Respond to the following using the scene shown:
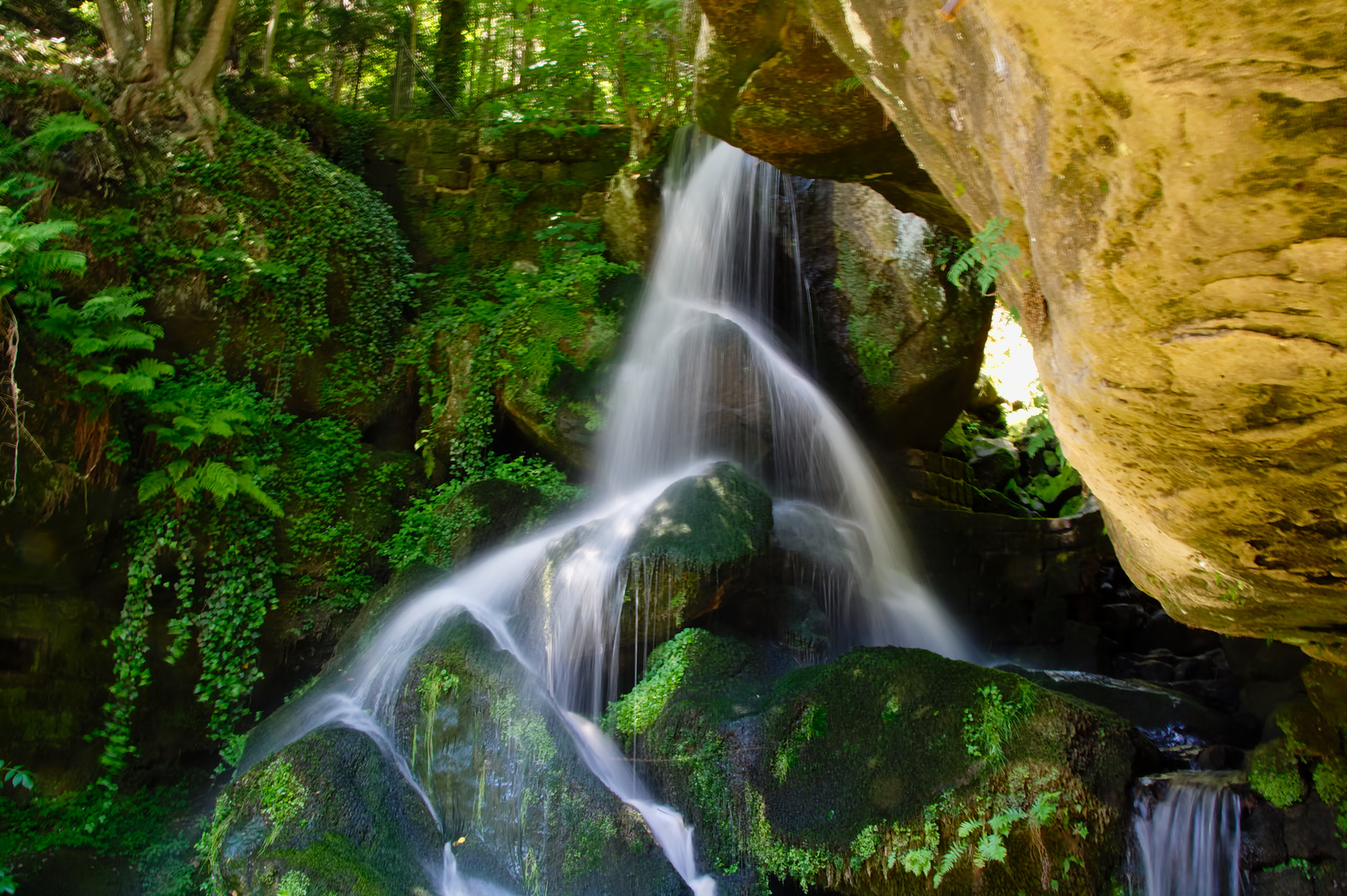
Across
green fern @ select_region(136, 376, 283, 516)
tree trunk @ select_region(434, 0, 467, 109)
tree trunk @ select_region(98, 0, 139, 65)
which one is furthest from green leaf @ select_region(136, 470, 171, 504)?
tree trunk @ select_region(434, 0, 467, 109)

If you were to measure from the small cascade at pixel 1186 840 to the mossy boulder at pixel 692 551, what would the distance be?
283cm

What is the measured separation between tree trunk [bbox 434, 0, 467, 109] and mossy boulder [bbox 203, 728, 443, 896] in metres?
10.8

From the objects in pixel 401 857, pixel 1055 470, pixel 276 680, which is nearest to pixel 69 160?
pixel 276 680

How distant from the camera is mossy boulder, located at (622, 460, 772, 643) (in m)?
5.99

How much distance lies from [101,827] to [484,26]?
11.9 meters

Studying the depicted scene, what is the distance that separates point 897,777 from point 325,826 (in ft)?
10.5

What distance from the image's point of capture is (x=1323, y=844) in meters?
4.15

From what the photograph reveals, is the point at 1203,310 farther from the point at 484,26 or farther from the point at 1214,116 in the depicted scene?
the point at 484,26

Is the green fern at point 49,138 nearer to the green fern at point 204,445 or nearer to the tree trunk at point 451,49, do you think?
the green fern at point 204,445

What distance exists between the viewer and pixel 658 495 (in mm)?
6762

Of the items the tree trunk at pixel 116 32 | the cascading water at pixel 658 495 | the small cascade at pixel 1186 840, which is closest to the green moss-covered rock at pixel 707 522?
the cascading water at pixel 658 495

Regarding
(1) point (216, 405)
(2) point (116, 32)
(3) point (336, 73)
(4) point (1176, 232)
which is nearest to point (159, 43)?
(2) point (116, 32)

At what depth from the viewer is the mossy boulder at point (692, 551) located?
19.6 feet

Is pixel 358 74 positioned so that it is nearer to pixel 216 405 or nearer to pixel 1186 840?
pixel 216 405
